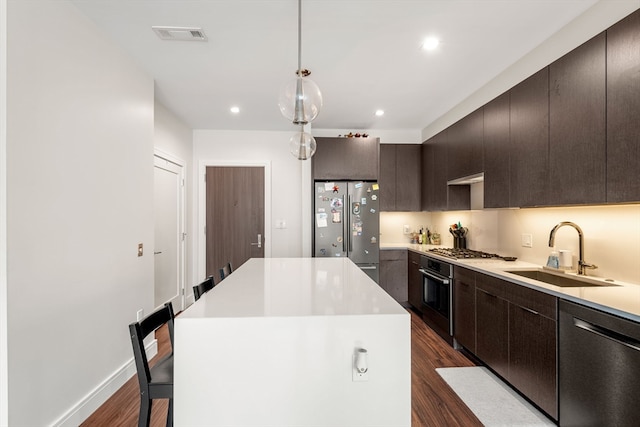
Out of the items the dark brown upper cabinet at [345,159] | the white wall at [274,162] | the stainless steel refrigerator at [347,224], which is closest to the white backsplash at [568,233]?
the stainless steel refrigerator at [347,224]

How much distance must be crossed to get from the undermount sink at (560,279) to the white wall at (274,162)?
296cm

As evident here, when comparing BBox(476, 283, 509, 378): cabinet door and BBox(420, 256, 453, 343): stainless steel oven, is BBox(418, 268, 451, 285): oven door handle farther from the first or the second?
BBox(476, 283, 509, 378): cabinet door

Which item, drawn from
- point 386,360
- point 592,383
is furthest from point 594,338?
point 386,360

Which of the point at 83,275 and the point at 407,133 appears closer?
the point at 83,275

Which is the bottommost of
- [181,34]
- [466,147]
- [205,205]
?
[205,205]

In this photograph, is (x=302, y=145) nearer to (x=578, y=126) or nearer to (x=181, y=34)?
(x=181, y=34)

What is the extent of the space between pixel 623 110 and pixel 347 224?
2988 millimetres

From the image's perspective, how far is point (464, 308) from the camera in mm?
3010

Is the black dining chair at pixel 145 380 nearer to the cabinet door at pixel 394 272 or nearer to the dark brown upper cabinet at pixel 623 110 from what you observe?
the dark brown upper cabinet at pixel 623 110

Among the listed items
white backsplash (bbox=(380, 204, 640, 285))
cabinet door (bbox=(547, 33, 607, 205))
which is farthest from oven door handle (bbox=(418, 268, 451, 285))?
cabinet door (bbox=(547, 33, 607, 205))

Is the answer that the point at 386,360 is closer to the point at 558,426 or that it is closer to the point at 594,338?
the point at 594,338

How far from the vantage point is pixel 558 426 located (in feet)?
6.36

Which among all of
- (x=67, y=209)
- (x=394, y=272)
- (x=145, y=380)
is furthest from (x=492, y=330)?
(x=67, y=209)

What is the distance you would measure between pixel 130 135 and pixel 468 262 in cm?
317
